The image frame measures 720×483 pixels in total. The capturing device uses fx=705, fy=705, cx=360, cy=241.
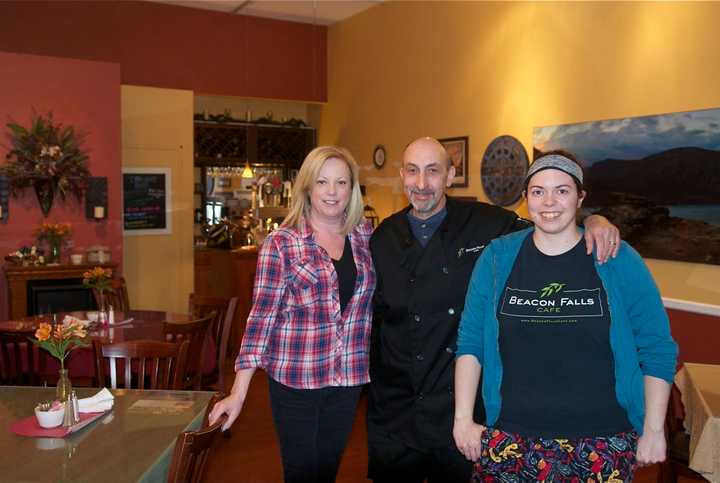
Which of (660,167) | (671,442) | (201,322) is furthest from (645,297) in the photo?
(660,167)

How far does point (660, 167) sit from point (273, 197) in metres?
5.80

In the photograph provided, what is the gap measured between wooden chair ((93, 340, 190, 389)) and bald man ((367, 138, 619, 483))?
110 cm

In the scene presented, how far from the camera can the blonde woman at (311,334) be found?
2506mm

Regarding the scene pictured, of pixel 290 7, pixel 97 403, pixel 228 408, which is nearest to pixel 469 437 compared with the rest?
pixel 228 408

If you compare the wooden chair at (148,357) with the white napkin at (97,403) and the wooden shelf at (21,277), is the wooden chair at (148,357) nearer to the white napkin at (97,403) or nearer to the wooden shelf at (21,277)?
the white napkin at (97,403)

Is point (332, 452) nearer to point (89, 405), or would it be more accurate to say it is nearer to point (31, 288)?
point (89, 405)

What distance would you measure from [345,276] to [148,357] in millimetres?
1213

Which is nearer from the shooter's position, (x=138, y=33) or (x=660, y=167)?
(x=660, y=167)

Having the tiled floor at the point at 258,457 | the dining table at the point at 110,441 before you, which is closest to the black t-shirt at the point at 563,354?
the dining table at the point at 110,441

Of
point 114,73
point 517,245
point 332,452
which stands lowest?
point 332,452

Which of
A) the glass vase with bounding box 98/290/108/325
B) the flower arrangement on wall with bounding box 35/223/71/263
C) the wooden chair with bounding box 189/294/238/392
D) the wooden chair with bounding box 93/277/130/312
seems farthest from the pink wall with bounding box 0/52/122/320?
the wooden chair with bounding box 189/294/238/392

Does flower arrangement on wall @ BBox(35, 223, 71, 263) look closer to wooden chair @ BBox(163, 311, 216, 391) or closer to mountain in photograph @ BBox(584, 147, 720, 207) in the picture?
wooden chair @ BBox(163, 311, 216, 391)

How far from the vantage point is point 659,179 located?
4984 mm

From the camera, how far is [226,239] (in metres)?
9.16
